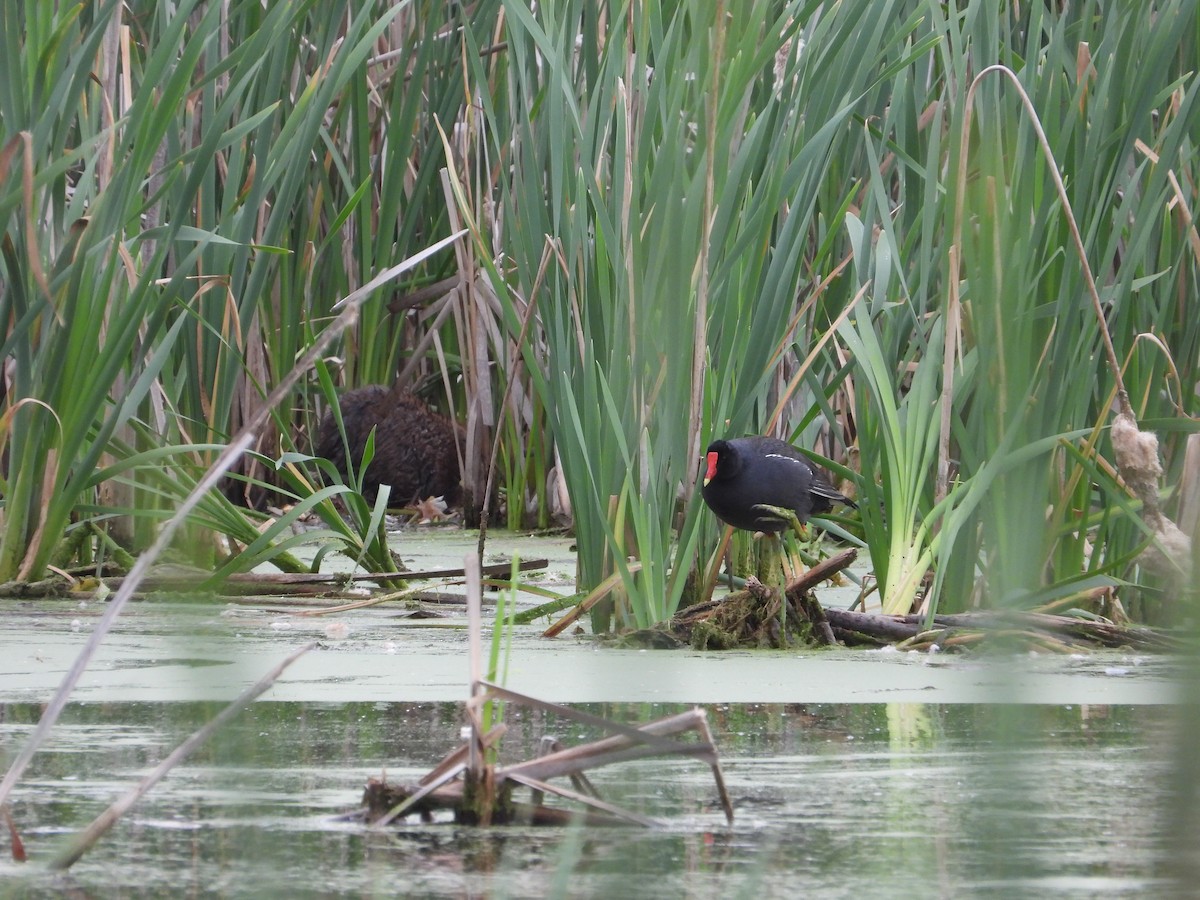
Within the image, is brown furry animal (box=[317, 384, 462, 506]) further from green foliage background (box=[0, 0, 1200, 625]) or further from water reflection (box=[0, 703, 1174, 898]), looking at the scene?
water reflection (box=[0, 703, 1174, 898])

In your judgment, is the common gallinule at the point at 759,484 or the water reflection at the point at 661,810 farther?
the common gallinule at the point at 759,484

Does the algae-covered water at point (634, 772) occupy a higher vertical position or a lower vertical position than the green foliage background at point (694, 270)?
lower

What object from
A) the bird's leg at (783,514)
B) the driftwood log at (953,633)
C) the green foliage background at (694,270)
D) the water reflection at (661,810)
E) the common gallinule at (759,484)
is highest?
the green foliage background at (694,270)

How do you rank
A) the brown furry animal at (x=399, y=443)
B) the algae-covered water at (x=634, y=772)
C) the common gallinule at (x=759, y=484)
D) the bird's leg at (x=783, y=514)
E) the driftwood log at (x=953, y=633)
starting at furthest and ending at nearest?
1. the brown furry animal at (x=399, y=443)
2. the bird's leg at (x=783, y=514)
3. the common gallinule at (x=759, y=484)
4. the driftwood log at (x=953, y=633)
5. the algae-covered water at (x=634, y=772)

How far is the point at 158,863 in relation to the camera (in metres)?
1.32

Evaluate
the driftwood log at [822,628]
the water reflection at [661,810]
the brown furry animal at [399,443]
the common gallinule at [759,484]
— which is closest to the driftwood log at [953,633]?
the driftwood log at [822,628]

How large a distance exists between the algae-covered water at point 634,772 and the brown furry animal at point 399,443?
2.32 m

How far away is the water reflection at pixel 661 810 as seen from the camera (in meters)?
1.22

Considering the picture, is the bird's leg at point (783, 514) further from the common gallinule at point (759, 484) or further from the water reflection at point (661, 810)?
the water reflection at point (661, 810)

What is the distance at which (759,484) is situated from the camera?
9.95ft

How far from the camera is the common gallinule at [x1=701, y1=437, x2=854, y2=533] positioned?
9.21 feet

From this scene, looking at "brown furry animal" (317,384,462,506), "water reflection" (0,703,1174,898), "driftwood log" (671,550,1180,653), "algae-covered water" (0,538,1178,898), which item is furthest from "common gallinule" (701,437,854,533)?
"brown furry animal" (317,384,462,506)

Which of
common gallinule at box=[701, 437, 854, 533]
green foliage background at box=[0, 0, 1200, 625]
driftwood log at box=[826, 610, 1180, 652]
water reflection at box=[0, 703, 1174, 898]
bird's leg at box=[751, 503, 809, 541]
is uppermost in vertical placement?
green foliage background at box=[0, 0, 1200, 625]

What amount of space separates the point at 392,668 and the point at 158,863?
103cm
